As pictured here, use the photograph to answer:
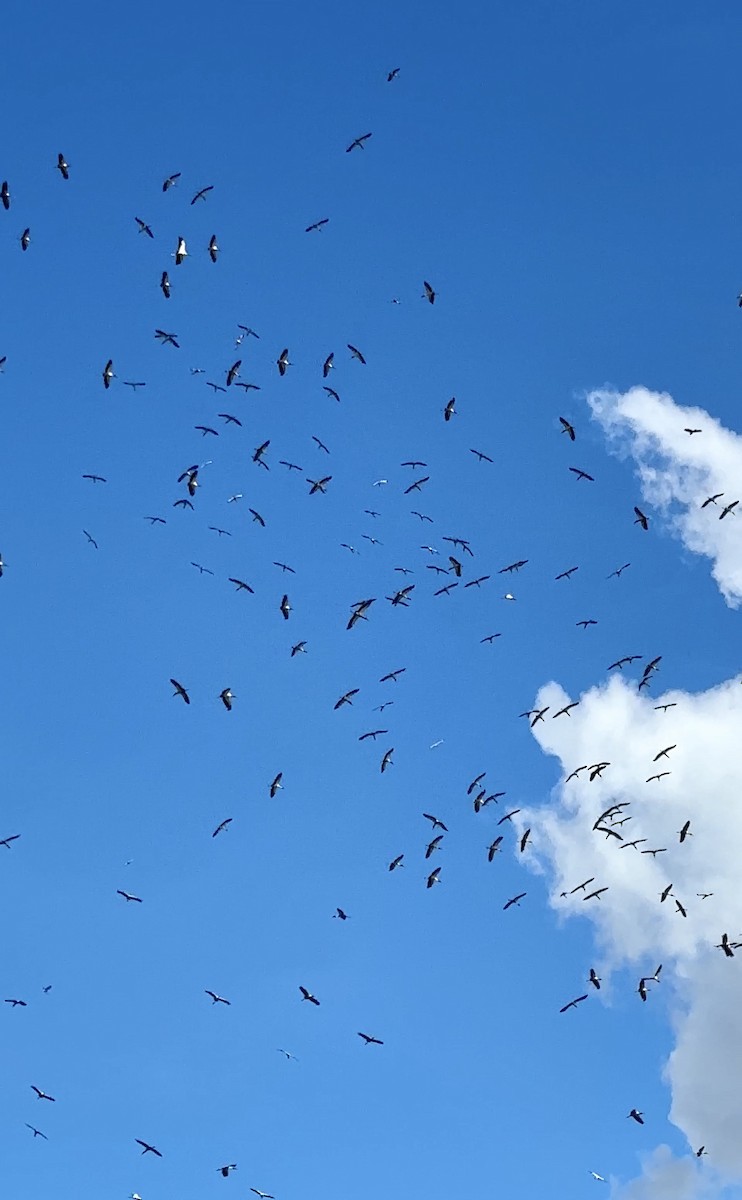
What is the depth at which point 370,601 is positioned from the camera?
111 m

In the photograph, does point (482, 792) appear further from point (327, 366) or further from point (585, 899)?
point (327, 366)

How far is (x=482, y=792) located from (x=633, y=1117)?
24.8m

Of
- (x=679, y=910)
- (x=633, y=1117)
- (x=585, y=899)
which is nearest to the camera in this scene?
(x=585, y=899)

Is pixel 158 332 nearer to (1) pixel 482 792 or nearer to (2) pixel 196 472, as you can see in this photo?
(2) pixel 196 472

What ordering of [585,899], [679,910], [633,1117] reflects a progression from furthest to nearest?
[633,1117]
[679,910]
[585,899]

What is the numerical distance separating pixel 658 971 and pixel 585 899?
17.7 metres

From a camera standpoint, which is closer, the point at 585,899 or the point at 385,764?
the point at 585,899

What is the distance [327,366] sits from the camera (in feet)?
372

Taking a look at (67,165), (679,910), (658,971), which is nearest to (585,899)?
(679,910)

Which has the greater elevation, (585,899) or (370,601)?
(370,601)

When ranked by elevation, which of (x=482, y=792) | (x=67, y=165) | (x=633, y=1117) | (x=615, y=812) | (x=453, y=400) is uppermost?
(x=67, y=165)

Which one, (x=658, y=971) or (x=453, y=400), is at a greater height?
(x=453, y=400)

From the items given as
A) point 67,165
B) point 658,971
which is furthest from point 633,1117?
point 67,165

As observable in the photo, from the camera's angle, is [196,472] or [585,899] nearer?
[585,899]
